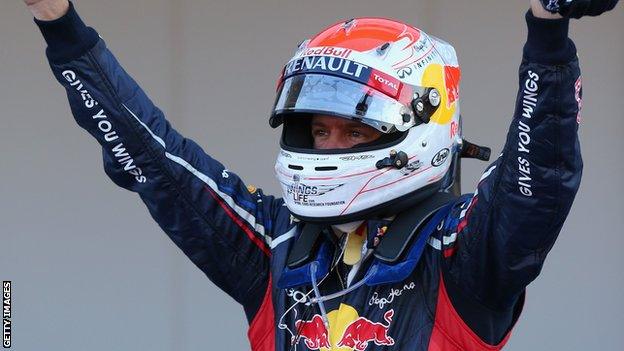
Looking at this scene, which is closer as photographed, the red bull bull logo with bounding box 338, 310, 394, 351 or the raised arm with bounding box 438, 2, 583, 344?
the raised arm with bounding box 438, 2, 583, 344

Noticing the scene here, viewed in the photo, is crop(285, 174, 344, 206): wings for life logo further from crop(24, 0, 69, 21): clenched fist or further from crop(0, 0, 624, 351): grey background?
crop(0, 0, 624, 351): grey background

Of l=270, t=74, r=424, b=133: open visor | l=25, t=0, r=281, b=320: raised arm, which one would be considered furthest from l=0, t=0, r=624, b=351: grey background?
l=270, t=74, r=424, b=133: open visor

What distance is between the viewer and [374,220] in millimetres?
2660

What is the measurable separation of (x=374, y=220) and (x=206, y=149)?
2025mm

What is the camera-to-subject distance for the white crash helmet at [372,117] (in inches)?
103

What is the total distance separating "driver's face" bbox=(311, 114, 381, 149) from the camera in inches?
106

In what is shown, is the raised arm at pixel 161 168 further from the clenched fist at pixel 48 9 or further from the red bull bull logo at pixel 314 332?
the red bull bull logo at pixel 314 332

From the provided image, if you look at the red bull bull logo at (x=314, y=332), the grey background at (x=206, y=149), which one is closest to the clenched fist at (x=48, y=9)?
the red bull bull logo at (x=314, y=332)

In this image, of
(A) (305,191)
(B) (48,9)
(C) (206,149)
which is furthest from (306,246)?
(C) (206,149)

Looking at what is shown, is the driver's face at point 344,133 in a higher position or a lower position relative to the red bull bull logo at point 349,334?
higher

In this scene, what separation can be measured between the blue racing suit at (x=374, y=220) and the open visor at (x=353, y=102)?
0.19 meters

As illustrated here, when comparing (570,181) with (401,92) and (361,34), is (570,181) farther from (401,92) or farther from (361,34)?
(361,34)

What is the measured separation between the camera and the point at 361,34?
2.76 meters

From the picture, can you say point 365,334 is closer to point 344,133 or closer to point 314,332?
point 314,332
